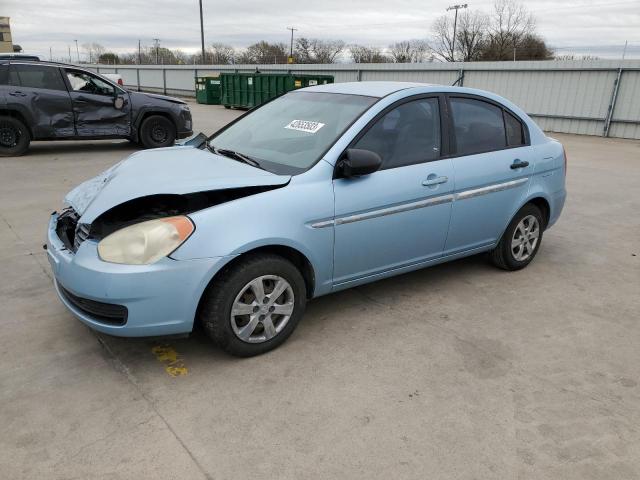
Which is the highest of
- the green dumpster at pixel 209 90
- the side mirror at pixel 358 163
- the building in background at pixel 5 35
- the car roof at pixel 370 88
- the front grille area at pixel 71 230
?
the building in background at pixel 5 35

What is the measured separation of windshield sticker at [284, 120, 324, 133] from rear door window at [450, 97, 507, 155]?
1134 mm

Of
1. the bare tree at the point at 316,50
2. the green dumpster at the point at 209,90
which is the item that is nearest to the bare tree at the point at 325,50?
the bare tree at the point at 316,50

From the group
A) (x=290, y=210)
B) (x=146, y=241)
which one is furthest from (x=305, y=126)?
(x=146, y=241)

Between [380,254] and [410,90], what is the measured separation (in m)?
1.27

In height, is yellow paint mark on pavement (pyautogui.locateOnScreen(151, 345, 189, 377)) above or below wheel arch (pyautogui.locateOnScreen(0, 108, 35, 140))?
below

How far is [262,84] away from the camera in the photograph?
22.5 metres

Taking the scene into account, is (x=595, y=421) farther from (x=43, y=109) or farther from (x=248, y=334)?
(x=43, y=109)

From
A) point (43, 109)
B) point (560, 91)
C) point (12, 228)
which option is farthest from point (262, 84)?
point (12, 228)

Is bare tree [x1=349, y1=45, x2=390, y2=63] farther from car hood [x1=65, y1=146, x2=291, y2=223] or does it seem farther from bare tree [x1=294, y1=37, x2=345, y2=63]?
car hood [x1=65, y1=146, x2=291, y2=223]

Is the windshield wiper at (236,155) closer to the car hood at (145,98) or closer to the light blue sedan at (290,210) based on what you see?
the light blue sedan at (290,210)

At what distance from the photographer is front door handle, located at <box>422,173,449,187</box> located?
3818 mm

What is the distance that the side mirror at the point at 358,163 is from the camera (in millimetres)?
3334

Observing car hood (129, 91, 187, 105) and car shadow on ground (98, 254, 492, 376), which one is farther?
car hood (129, 91, 187, 105)

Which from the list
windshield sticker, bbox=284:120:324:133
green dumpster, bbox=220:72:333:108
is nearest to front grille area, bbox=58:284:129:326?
windshield sticker, bbox=284:120:324:133
